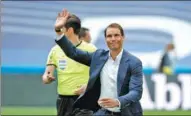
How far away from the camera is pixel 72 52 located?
779cm

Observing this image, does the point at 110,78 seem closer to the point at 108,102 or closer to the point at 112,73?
the point at 112,73

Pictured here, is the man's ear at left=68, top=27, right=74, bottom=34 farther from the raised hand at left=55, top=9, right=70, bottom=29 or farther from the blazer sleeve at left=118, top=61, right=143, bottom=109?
the blazer sleeve at left=118, top=61, right=143, bottom=109

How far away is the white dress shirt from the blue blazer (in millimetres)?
41

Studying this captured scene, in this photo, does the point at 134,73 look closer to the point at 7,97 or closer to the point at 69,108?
the point at 69,108

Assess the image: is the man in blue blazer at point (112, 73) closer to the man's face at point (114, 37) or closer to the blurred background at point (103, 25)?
the man's face at point (114, 37)

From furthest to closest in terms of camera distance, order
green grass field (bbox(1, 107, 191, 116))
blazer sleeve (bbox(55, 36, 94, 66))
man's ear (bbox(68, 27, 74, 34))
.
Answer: green grass field (bbox(1, 107, 191, 116))
man's ear (bbox(68, 27, 74, 34))
blazer sleeve (bbox(55, 36, 94, 66))

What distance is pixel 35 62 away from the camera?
91.2ft

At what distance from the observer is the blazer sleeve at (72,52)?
757cm

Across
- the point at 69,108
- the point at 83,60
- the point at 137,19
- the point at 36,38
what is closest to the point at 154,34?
the point at 137,19

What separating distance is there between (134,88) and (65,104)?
2.44 meters

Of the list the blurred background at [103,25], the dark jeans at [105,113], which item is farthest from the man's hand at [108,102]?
the blurred background at [103,25]

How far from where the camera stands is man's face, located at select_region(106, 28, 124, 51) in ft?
24.8

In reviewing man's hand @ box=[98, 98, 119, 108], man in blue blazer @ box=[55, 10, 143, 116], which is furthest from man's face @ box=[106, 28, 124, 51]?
man's hand @ box=[98, 98, 119, 108]

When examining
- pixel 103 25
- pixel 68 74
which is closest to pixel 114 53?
pixel 68 74
